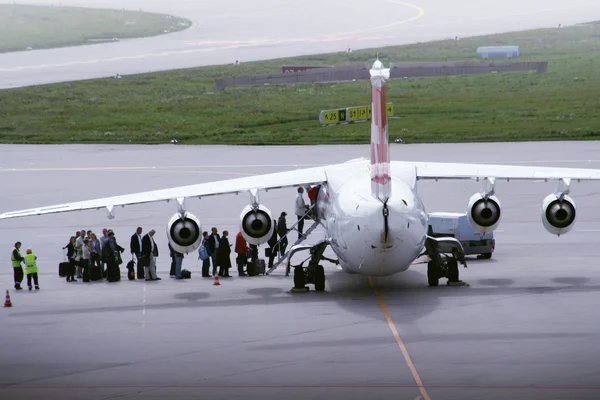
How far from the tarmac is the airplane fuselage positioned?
4.22 ft

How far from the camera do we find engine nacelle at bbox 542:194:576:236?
3309 cm

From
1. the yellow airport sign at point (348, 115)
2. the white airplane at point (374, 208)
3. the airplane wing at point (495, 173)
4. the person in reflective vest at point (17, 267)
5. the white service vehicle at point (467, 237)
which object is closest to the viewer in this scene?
the white airplane at point (374, 208)

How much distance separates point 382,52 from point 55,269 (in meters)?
49.2

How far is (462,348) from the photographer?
84.4 feet

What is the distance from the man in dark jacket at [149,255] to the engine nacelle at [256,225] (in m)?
3.49

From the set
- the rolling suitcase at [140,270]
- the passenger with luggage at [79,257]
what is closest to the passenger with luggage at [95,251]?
the passenger with luggage at [79,257]

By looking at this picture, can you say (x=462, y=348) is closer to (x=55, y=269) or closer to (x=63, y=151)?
(x=55, y=269)

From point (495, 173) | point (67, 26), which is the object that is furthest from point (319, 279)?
point (67, 26)

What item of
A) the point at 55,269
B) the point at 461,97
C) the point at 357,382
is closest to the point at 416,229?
the point at 357,382

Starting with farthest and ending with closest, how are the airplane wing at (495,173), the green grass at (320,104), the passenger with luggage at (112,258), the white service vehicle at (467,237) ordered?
the green grass at (320,104) → the white service vehicle at (467,237) → the passenger with luggage at (112,258) → the airplane wing at (495,173)

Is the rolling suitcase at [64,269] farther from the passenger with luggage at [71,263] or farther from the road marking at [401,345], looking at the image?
the road marking at [401,345]

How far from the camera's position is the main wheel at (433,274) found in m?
33.2

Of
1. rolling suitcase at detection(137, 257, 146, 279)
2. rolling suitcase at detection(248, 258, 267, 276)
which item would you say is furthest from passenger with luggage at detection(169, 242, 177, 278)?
rolling suitcase at detection(248, 258, 267, 276)

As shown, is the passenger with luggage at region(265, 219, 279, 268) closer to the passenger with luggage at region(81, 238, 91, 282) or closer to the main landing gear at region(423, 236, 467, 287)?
the passenger with luggage at region(81, 238, 91, 282)
